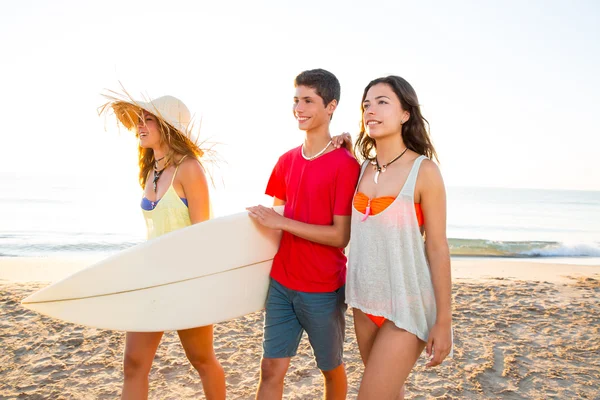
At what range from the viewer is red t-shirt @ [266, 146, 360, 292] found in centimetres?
182

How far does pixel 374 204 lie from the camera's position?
1.63m

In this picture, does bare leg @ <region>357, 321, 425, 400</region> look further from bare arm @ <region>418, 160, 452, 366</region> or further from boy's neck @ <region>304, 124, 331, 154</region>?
boy's neck @ <region>304, 124, 331, 154</region>

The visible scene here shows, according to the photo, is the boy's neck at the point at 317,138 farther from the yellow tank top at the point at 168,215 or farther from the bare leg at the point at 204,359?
the bare leg at the point at 204,359

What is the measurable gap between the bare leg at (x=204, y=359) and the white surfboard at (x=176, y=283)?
69mm

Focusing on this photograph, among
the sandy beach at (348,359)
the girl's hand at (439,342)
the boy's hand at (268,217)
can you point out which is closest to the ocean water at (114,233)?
the sandy beach at (348,359)

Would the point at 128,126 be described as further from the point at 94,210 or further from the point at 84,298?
the point at 94,210

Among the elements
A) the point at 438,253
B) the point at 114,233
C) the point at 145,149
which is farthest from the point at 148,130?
the point at 114,233

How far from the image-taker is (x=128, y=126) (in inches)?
86.6

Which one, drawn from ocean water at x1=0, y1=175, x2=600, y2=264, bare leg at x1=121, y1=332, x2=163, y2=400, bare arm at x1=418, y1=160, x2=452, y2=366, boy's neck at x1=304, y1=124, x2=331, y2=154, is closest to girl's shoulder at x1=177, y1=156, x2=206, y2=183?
boy's neck at x1=304, y1=124, x2=331, y2=154

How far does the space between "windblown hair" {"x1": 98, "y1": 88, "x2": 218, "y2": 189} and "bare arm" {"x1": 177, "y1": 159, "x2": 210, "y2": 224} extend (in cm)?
8

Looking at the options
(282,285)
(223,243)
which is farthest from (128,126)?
(282,285)

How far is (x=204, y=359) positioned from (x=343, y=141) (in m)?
1.12

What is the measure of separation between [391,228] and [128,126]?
1415mm

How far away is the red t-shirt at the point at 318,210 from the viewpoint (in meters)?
1.82
